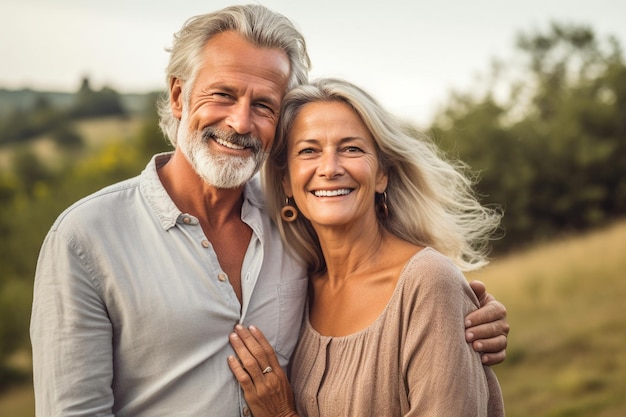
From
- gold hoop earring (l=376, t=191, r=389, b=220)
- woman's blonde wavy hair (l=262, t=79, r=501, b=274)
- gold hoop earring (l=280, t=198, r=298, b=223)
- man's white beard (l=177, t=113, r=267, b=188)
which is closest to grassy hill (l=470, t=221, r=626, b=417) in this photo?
woman's blonde wavy hair (l=262, t=79, r=501, b=274)

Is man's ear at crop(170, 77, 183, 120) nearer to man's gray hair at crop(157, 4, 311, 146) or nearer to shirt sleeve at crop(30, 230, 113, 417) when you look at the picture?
man's gray hair at crop(157, 4, 311, 146)

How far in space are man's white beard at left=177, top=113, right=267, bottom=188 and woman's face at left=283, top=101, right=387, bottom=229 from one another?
0.23 m

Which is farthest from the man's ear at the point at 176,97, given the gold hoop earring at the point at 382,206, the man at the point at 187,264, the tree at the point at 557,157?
the tree at the point at 557,157

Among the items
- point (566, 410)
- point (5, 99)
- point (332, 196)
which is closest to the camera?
point (332, 196)

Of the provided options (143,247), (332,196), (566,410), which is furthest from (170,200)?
(566,410)

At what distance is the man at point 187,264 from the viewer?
2875 mm

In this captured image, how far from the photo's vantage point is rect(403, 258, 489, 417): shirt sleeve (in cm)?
289

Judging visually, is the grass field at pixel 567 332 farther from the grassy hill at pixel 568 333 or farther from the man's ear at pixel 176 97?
the man's ear at pixel 176 97

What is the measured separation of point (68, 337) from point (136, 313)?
0.29 metres

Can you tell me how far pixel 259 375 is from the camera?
123 inches

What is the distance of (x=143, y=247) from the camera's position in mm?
3086

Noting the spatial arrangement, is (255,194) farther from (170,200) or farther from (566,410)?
(566,410)

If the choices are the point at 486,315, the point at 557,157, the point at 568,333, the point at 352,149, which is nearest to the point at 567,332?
the point at 568,333

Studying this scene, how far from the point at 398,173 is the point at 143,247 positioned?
1359 mm
